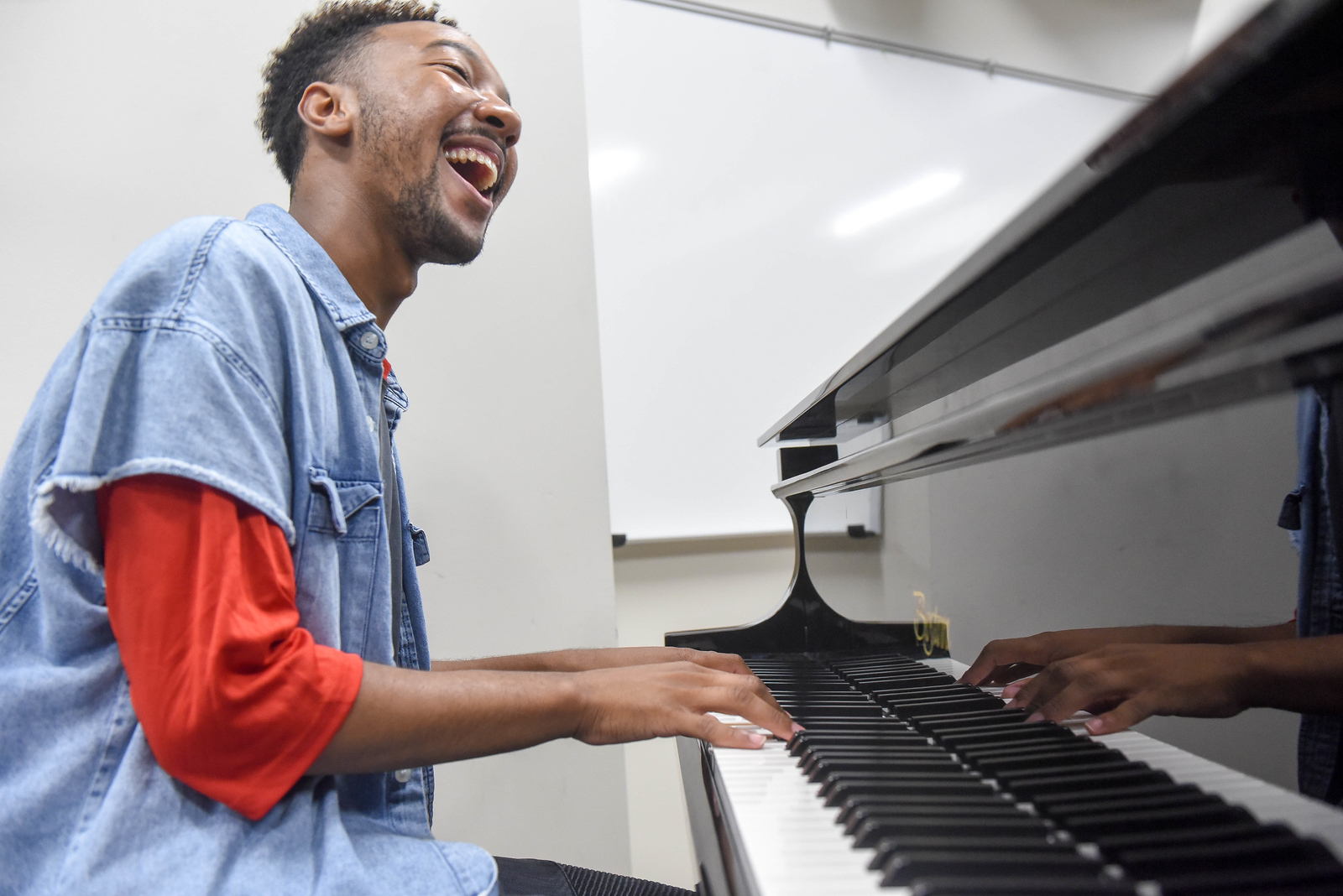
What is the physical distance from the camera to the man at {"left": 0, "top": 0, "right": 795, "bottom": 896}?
0.62m

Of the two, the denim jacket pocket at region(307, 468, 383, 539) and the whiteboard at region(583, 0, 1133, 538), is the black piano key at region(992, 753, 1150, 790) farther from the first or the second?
the whiteboard at region(583, 0, 1133, 538)

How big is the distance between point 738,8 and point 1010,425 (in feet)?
6.43

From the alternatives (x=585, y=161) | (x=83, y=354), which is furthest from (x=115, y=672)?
(x=585, y=161)

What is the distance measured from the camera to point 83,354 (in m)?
0.67

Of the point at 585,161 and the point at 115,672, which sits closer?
the point at 115,672

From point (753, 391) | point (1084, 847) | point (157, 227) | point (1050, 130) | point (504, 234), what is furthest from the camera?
point (1050, 130)

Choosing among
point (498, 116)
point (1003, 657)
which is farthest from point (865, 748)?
point (498, 116)

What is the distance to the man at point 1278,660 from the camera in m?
0.49

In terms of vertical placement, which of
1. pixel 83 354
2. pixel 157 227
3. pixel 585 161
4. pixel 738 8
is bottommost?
pixel 83 354

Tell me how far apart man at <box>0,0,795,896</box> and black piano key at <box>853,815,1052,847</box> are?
0.78ft

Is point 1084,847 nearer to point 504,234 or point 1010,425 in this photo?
point 1010,425

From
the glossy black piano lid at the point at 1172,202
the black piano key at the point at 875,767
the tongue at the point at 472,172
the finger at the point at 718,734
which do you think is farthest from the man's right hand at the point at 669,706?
the tongue at the point at 472,172

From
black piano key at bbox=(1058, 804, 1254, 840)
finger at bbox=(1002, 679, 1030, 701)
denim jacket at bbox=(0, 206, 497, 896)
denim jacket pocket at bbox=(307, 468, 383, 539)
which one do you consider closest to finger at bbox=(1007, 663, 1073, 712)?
finger at bbox=(1002, 679, 1030, 701)

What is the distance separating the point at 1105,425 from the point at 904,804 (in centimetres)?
32
